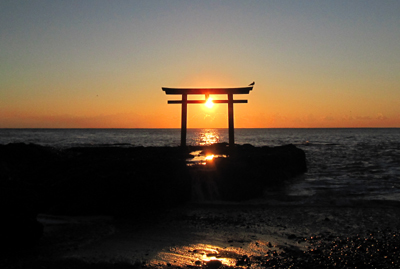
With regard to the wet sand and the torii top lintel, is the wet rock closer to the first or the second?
the wet sand

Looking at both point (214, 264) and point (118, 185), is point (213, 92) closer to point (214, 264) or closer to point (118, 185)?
point (118, 185)

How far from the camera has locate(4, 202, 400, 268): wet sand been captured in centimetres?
522

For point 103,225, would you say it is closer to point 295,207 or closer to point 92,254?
point 92,254

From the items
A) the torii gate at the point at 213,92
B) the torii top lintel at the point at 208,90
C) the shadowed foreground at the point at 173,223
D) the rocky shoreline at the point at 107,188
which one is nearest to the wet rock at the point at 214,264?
the shadowed foreground at the point at 173,223

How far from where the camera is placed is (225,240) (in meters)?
6.28

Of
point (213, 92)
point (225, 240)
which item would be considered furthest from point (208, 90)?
point (225, 240)

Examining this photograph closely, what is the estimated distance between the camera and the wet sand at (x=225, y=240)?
17.1ft

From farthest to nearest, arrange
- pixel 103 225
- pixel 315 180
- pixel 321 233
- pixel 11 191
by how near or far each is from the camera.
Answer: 1. pixel 315 180
2. pixel 103 225
3. pixel 321 233
4. pixel 11 191

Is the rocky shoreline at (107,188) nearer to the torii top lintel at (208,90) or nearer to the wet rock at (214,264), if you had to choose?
the wet rock at (214,264)

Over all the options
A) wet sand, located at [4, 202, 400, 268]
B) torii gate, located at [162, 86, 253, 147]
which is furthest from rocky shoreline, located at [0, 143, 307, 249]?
torii gate, located at [162, 86, 253, 147]

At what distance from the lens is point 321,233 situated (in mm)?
6781

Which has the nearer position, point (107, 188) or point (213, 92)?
point (107, 188)

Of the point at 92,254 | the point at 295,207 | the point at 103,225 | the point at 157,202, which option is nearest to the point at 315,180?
the point at 295,207

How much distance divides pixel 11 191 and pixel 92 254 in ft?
6.74
